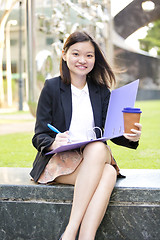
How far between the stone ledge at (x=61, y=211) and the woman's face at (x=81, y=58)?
798mm

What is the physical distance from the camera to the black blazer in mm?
2502

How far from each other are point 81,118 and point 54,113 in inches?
7.4

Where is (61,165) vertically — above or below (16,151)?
above

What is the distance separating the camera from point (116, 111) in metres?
2.46

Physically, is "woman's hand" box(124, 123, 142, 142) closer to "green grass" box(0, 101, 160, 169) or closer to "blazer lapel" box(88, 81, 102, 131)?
"blazer lapel" box(88, 81, 102, 131)

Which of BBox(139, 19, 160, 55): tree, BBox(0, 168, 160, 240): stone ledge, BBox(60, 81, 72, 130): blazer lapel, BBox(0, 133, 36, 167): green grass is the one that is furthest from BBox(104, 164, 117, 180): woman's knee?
BBox(139, 19, 160, 55): tree

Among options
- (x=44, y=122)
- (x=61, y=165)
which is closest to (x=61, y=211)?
(x=61, y=165)

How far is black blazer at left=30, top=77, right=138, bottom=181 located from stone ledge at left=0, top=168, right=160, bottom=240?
15cm

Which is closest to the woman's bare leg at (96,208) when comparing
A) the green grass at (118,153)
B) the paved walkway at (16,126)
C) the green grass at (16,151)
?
the green grass at (118,153)

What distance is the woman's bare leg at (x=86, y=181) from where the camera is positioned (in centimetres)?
219

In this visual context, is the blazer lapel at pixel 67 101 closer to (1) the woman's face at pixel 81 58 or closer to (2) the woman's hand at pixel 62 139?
(1) the woman's face at pixel 81 58

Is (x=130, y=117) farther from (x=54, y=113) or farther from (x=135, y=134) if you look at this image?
(x=54, y=113)

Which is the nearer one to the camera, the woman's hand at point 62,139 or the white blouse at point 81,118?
the woman's hand at point 62,139

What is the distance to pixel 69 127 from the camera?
2.58 meters
